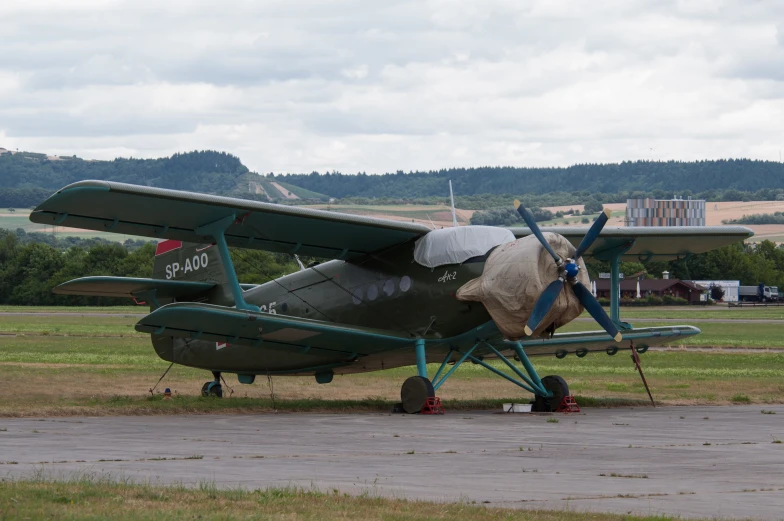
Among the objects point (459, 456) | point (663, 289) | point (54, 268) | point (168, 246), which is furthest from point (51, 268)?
point (459, 456)

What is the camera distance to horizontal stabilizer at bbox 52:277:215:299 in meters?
21.1

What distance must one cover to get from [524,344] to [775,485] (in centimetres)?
1167

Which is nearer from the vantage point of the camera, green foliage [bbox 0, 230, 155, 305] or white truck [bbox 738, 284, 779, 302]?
green foliage [bbox 0, 230, 155, 305]

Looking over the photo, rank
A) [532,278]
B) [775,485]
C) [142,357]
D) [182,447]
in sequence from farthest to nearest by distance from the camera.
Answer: [142,357] → [532,278] → [182,447] → [775,485]

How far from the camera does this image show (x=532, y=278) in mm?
17703

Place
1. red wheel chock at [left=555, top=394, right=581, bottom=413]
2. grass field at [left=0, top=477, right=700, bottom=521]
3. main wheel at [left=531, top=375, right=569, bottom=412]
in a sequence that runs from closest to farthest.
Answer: grass field at [left=0, top=477, right=700, bottom=521]
red wheel chock at [left=555, top=394, right=581, bottom=413]
main wheel at [left=531, top=375, right=569, bottom=412]

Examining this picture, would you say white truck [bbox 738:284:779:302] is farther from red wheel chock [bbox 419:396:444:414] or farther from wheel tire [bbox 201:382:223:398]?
red wheel chock [bbox 419:396:444:414]

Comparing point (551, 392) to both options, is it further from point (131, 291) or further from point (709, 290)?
point (709, 290)

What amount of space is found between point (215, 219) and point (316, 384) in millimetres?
9752

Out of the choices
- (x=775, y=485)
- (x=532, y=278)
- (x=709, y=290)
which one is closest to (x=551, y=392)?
(x=532, y=278)

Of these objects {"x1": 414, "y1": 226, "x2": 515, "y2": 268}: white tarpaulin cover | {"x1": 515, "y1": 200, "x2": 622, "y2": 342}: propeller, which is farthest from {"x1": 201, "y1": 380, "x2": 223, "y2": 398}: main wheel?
{"x1": 515, "y1": 200, "x2": 622, "y2": 342}: propeller

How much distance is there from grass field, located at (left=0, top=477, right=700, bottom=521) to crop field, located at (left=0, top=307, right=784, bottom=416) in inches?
371

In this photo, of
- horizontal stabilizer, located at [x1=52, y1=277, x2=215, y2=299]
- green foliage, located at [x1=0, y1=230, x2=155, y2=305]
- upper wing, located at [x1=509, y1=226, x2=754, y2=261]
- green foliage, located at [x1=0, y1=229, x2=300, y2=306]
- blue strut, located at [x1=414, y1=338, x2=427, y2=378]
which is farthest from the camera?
green foliage, located at [x1=0, y1=230, x2=155, y2=305]

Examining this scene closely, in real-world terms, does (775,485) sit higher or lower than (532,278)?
lower
